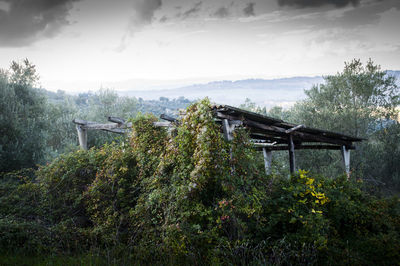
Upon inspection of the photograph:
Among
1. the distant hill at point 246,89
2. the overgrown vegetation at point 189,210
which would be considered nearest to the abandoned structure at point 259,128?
the overgrown vegetation at point 189,210

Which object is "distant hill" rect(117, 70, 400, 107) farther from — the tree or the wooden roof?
the wooden roof

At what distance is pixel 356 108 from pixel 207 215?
59.8 feet

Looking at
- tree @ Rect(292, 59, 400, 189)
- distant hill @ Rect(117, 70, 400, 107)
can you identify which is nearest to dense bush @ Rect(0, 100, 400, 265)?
tree @ Rect(292, 59, 400, 189)

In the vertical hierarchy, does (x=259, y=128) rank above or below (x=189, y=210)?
above

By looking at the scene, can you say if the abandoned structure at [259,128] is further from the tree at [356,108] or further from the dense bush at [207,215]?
the tree at [356,108]

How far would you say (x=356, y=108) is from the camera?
725 inches

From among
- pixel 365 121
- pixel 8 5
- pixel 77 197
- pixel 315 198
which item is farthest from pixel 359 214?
pixel 8 5

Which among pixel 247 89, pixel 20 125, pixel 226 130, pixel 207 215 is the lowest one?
pixel 207 215

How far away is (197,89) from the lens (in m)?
81.5

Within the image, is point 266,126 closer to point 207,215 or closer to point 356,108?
point 207,215

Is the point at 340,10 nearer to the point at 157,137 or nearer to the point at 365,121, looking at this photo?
the point at 365,121

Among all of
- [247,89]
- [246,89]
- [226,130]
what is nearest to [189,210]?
[226,130]

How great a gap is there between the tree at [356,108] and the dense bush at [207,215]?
12911mm

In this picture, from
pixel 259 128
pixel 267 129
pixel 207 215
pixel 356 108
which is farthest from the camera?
pixel 356 108
